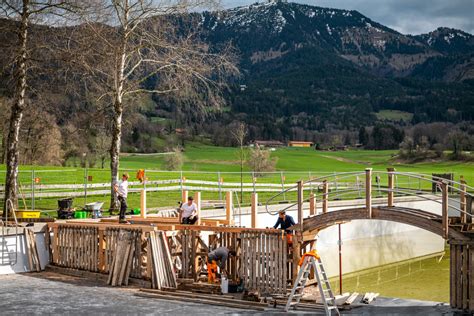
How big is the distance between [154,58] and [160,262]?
1342 centimetres

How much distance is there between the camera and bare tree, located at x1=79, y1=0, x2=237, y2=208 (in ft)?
98.4

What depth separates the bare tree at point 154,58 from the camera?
30000mm

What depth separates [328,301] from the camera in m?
17.2

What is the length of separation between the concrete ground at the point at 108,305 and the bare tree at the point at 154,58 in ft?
38.7

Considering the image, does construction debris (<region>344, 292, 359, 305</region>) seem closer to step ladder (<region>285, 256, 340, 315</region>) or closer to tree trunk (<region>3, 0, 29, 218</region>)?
step ladder (<region>285, 256, 340, 315</region>)

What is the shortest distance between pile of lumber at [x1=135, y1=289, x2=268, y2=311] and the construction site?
0.09 feet

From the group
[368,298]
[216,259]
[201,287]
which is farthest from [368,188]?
[201,287]

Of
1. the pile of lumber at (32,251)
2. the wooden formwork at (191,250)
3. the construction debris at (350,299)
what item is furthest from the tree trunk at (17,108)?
the construction debris at (350,299)

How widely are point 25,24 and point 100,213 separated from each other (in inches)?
335

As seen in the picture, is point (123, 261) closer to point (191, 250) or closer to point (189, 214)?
point (191, 250)

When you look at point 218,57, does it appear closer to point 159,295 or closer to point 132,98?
point 132,98

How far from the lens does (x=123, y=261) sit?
2080cm

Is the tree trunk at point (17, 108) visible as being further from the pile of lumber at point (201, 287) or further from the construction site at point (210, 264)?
the pile of lumber at point (201, 287)

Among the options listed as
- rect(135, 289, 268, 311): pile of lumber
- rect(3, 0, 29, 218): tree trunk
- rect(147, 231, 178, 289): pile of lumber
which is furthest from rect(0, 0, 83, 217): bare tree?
rect(135, 289, 268, 311): pile of lumber
